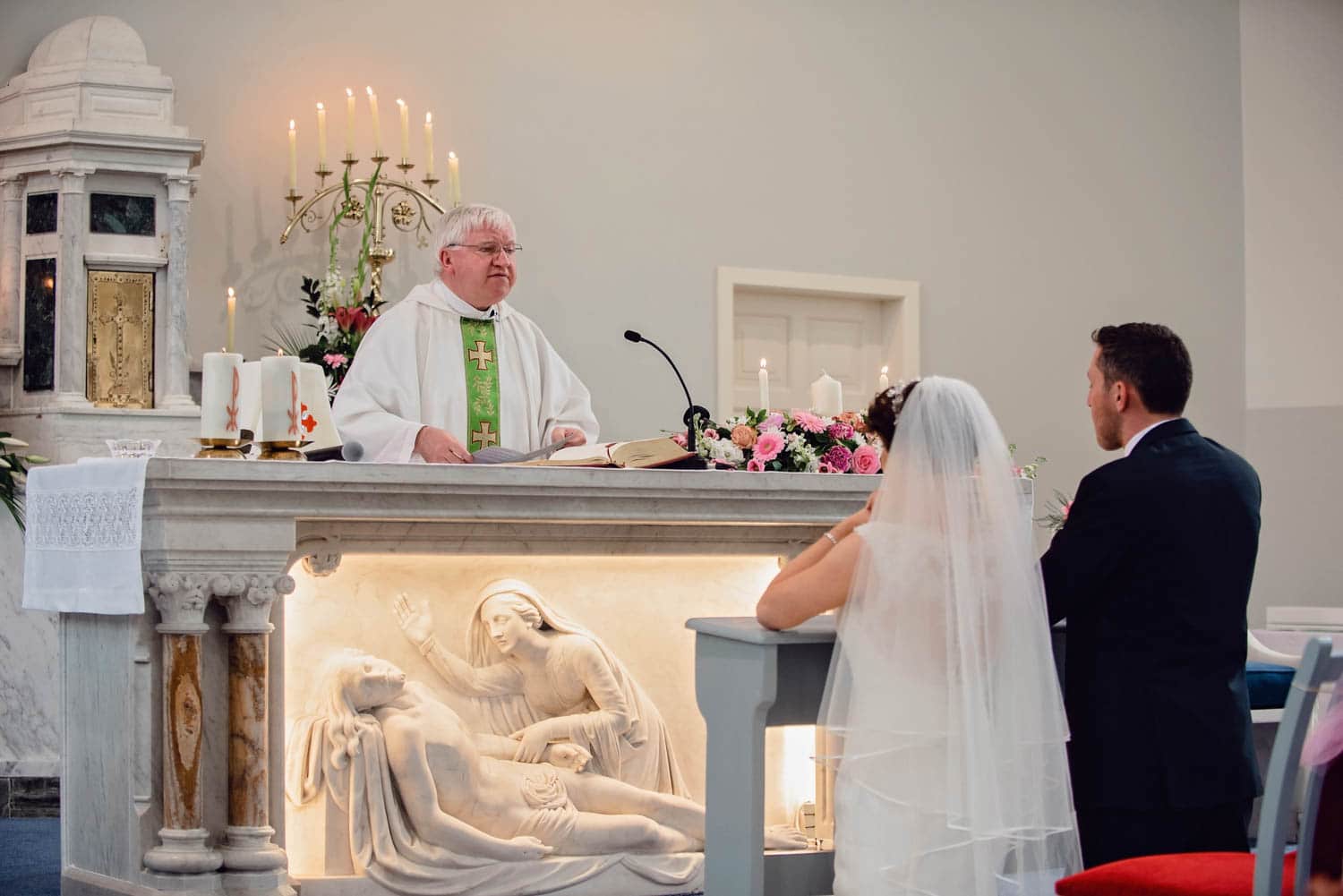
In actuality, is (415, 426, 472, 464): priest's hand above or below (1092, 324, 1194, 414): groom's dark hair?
below

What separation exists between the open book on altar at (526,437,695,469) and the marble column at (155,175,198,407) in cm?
271

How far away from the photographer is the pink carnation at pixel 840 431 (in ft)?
14.6

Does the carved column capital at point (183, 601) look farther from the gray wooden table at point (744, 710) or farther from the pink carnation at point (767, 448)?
the pink carnation at point (767, 448)

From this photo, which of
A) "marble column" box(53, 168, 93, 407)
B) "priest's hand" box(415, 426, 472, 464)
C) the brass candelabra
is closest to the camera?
"priest's hand" box(415, 426, 472, 464)

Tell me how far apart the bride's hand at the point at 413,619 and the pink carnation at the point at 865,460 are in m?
1.34

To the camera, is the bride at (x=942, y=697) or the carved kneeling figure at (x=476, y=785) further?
the carved kneeling figure at (x=476, y=785)

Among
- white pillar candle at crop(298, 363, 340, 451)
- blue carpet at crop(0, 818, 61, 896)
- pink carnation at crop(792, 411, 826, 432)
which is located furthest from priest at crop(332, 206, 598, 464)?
blue carpet at crop(0, 818, 61, 896)

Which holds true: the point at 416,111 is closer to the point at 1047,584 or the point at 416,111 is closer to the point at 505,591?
the point at 505,591

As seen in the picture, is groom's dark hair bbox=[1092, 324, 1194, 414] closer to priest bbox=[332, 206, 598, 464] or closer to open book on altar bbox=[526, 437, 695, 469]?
open book on altar bbox=[526, 437, 695, 469]

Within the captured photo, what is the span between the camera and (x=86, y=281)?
19.7 feet

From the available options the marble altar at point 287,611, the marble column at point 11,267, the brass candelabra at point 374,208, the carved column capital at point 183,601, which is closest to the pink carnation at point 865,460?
the marble altar at point 287,611

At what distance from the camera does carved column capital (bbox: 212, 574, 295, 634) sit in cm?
346

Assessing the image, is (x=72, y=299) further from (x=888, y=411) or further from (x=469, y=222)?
(x=888, y=411)

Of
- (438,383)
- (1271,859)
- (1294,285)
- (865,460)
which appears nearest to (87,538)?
(438,383)
